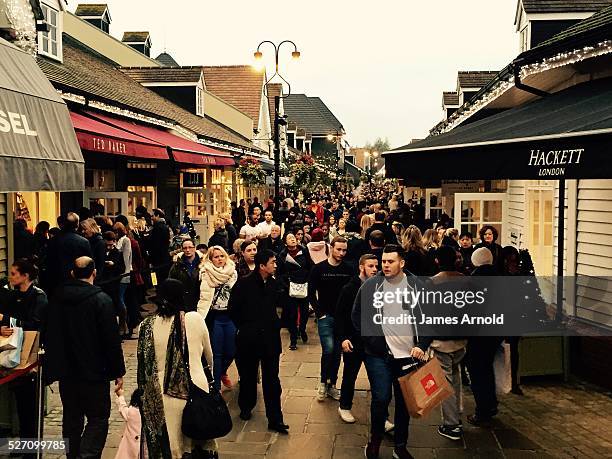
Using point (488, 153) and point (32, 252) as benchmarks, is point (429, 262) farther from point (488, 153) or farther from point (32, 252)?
point (32, 252)

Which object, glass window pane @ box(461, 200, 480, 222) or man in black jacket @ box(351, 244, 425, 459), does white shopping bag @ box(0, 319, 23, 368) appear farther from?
glass window pane @ box(461, 200, 480, 222)

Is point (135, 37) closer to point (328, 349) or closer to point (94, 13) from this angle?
point (94, 13)

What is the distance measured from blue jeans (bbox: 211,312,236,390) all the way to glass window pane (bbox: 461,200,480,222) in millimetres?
9278

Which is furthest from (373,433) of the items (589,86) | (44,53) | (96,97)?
(44,53)

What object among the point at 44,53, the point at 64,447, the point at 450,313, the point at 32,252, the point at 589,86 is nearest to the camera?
the point at 64,447

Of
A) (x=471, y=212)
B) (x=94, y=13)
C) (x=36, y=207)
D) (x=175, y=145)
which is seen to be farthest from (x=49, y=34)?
(x=94, y=13)

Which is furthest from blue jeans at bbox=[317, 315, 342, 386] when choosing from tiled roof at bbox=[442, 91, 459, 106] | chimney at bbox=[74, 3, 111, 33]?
chimney at bbox=[74, 3, 111, 33]

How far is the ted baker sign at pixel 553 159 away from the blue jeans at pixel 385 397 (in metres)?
2.07

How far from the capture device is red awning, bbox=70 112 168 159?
10.6 metres

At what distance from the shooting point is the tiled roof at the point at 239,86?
40.7m

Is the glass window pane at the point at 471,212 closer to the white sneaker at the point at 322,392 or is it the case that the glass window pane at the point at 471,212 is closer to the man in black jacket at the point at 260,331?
the white sneaker at the point at 322,392

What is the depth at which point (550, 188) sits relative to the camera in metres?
12.7

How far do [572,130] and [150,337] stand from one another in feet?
12.3

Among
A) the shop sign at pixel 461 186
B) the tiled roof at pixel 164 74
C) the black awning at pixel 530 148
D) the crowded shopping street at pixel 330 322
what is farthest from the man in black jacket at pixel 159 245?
the tiled roof at pixel 164 74
